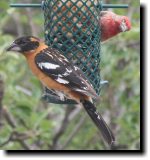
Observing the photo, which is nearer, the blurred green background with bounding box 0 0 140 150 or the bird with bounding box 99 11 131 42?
the bird with bounding box 99 11 131 42

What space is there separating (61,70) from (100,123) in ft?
1.52

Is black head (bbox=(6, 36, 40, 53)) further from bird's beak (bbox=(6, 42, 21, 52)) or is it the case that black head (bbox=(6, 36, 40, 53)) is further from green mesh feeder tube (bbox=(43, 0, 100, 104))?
green mesh feeder tube (bbox=(43, 0, 100, 104))

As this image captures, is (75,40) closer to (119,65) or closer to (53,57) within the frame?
(53,57)

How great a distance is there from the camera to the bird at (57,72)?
4.01 metres

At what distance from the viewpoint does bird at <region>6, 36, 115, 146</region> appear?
4.01 meters

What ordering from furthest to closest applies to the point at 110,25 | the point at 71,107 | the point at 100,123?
the point at 71,107, the point at 110,25, the point at 100,123

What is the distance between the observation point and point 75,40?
4387 mm

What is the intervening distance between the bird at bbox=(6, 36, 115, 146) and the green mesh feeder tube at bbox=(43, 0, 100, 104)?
21cm

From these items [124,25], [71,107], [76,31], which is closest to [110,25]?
[124,25]

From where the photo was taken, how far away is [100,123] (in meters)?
3.94

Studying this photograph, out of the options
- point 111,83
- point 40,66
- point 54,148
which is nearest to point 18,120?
point 54,148

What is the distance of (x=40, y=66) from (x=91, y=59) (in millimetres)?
520

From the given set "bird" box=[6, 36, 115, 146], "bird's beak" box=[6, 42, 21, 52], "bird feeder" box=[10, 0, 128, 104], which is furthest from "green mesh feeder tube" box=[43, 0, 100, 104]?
"bird's beak" box=[6, 42, 21, 52]

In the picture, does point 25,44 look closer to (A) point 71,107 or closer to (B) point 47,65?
(B) point 47,65
